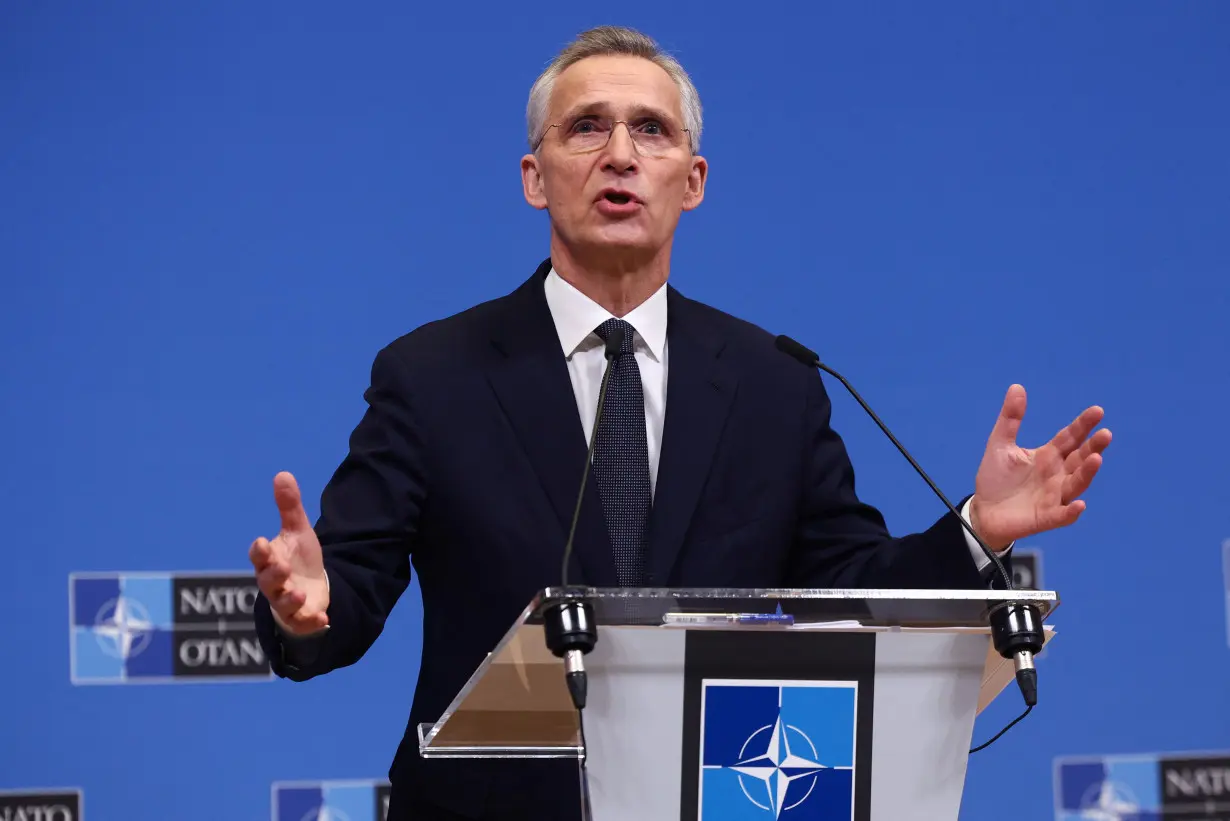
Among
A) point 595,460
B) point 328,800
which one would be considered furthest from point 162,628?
point 595,460

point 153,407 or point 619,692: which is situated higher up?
point 153,407

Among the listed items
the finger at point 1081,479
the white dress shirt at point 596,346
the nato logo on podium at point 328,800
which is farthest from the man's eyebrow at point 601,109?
the nato logo on podium at point 328,800

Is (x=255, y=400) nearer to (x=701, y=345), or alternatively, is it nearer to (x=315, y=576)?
(x=701, y=345)

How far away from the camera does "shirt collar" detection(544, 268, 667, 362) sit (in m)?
2.00

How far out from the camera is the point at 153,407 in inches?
109

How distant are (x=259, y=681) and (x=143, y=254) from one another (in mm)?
821

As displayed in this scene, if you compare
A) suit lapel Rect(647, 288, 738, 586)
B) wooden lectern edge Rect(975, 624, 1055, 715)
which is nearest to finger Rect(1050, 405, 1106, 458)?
wooden lectern edge Rect(975, 624, 1055, 715)

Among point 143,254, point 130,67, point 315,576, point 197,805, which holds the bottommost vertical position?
point 197,805

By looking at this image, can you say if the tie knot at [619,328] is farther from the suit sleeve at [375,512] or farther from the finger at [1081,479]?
the finger at [1081,479]

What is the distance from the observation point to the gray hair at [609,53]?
82.9 inches

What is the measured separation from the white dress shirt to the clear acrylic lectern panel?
598mm

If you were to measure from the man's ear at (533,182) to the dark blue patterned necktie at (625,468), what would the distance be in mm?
310

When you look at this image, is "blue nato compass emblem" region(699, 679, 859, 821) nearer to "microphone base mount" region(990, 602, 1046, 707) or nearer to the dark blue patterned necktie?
"microphone base mount" region(990, 602, 1046, 707)

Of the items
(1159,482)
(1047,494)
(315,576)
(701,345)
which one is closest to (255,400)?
(701,345)
